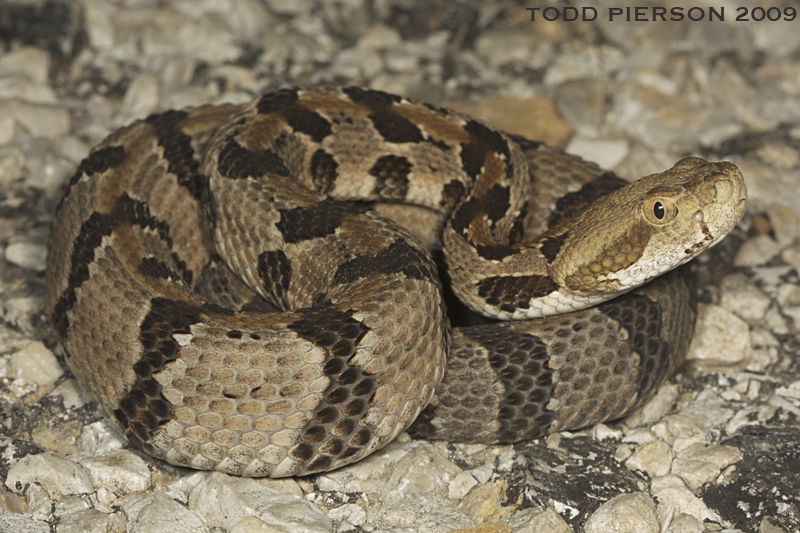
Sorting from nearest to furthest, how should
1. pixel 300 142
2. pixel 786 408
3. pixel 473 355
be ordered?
pixel 473 355 < pixel 786 408 < pixel 300 142

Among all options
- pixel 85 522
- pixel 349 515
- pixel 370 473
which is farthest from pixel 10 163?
pixel 349 515

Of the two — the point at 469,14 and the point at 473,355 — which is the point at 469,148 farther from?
the point at 469,14

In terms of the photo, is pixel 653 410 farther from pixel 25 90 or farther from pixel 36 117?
pixel 25 90

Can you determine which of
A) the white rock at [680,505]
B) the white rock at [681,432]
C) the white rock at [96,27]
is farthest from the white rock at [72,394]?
the white rock at [96,27]

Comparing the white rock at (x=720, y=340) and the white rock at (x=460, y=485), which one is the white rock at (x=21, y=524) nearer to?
the white rock at (x=460, y=485)

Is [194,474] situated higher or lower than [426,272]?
lower

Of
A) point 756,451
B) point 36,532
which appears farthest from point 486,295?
point 36,532

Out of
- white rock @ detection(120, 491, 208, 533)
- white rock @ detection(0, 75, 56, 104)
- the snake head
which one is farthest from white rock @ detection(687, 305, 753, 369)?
white rock @ detection(0, 75, 56, 104)
